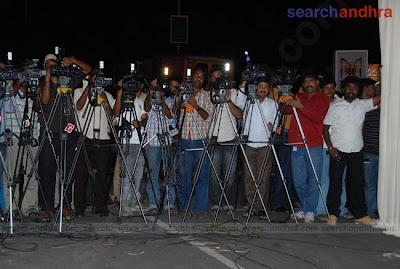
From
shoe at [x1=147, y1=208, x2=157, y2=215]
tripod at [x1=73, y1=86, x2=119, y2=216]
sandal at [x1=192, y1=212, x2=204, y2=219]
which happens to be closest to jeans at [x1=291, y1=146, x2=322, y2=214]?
sandal at [x1=192, y1=212, x2=204, y2=219]

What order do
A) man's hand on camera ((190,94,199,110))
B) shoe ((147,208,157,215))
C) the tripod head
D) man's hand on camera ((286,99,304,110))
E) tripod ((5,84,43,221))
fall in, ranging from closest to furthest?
tripod ((5,84,43,221))
the tripod head
man's hand on camera ((286,99,304,110))
man's hand on camera ((190,94,199,110))
shoe ((147,208,157,215))

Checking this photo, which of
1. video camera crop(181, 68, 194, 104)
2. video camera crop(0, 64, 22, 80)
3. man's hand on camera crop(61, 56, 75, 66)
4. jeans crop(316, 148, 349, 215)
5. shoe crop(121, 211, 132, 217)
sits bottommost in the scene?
shoe crop(121, 211, 132, 217)

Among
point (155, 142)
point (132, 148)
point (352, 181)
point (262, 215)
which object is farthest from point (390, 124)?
point (132, 148)

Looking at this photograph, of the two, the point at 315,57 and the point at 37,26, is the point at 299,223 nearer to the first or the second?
the point at 315,57

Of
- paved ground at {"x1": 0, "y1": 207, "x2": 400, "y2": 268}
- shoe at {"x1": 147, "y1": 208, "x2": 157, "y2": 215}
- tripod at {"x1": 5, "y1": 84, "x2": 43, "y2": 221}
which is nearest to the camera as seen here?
paved ground at {"x1": 0, "y1": 207, "x2": 400, "y2": 268}

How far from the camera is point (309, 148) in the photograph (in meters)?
6.55

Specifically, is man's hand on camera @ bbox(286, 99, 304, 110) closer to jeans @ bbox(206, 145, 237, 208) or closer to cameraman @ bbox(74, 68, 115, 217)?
jeans @ bbox(206, 145, 237, 208)

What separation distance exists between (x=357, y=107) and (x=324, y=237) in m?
1.98

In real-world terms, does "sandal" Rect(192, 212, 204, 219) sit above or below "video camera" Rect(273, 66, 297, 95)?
below

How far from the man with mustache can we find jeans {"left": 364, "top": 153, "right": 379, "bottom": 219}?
0.16 metres

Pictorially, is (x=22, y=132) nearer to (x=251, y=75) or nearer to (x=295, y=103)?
(x=251, y=75)

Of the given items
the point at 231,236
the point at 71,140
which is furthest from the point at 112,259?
the point at 71,140

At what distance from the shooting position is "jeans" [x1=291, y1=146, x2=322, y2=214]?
21.4 ft

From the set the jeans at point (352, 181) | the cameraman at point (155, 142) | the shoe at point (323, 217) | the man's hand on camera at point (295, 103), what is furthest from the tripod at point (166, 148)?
the jeans at point (352, 181)
